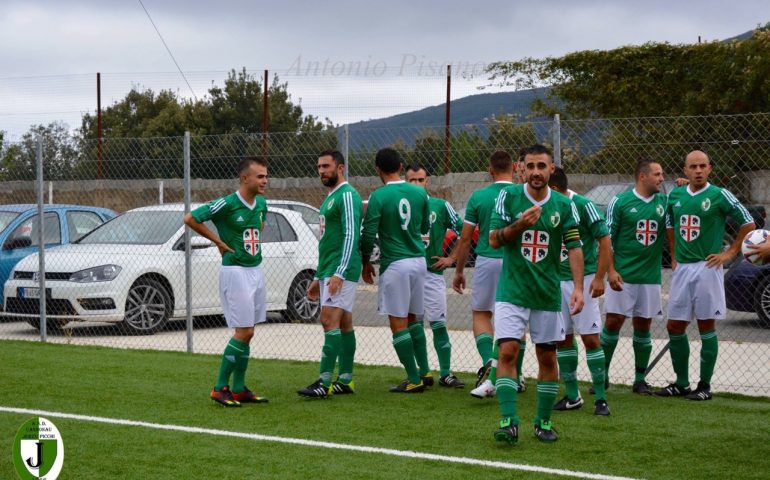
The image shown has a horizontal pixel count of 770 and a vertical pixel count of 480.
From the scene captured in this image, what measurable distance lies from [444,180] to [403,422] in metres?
4.82

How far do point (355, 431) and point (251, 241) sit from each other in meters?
1.87

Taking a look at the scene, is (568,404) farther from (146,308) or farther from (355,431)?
(146,308)

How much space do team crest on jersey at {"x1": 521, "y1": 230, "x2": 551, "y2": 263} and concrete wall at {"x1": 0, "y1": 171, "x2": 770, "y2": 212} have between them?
4096 mm

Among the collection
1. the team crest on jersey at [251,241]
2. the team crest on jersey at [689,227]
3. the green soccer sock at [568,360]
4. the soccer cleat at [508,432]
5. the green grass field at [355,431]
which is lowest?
the green grass field at [355,431]

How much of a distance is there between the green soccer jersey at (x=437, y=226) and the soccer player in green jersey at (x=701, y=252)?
78.7 inches

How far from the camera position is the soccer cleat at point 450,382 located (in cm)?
990

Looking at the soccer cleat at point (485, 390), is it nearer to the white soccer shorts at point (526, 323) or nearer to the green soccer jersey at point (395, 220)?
the green soccer jersey at point (395, 220)

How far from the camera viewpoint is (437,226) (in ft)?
33.4

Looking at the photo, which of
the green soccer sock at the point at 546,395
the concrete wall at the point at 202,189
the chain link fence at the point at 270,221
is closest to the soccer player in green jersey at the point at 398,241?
the chain link fence at the point at 270,221

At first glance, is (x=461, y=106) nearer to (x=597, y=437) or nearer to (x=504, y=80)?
(x=504, y=80)

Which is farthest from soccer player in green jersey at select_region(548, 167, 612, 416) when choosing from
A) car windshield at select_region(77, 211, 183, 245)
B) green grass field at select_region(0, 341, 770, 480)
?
car windshield at select_region(77, 211, 183, 245)

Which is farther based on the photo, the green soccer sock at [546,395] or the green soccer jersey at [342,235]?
the green soccer jersey at [342,235]

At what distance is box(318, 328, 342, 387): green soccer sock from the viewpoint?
9164 mm

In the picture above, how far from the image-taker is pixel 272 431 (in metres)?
7.76
